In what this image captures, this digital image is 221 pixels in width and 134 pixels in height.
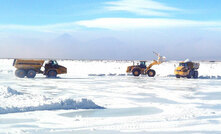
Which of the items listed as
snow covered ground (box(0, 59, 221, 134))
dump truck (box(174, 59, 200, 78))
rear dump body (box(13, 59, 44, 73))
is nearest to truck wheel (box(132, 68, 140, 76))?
dump truck (box(174, 59, 200, 78))

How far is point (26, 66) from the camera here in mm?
25156

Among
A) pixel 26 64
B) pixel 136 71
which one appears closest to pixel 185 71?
pixel 136 71

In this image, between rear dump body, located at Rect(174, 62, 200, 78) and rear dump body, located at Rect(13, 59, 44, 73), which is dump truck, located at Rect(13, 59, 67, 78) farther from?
rear dump body, located at Rect(174, 62, 200, 78)

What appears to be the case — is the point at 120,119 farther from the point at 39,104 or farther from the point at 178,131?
the point at 39,104

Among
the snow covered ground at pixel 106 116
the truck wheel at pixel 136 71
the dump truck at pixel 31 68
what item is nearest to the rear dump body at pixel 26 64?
the dump truck at pixel 31 68

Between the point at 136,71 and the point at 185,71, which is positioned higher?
the point at 185,71

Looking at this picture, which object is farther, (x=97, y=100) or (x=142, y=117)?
(x=97, y=100)

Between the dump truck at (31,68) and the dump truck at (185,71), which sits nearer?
the dump truck at (31,68)

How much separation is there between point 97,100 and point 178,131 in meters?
5.66

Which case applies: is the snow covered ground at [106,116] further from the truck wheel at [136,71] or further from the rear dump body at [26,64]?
the truck wheel at [136,71]

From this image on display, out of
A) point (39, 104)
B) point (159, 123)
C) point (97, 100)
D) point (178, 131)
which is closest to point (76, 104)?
point (39, 104)

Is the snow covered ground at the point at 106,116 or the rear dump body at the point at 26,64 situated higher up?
the rear dump body at the point at 26,64

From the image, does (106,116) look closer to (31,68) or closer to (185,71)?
(31,68)

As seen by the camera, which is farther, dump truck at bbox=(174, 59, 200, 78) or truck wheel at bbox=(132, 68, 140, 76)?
truck wheel at bbox=(132, 68, 140, 76)
